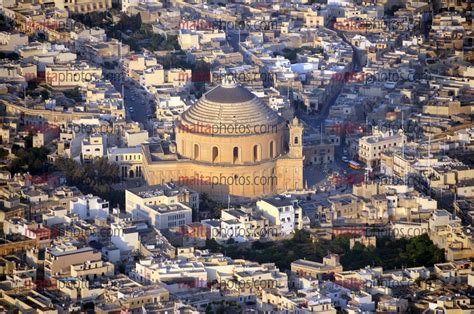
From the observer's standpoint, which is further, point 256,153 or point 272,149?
point 272,149

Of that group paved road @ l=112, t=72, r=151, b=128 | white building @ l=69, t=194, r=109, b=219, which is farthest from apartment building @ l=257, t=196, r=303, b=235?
paved road @ l=112, t=72, r=151, b=128

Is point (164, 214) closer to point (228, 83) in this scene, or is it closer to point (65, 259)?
point (65, 259)

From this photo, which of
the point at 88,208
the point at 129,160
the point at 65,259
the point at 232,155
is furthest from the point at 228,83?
the point at 65,259

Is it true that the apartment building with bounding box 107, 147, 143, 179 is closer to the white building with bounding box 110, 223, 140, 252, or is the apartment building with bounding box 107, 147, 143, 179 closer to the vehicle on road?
the vehicle on road

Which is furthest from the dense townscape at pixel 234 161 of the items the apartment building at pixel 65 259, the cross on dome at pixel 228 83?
the cross on dome at pixel 228 83

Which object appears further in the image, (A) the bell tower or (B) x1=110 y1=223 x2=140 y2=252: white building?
(A) the bell tower

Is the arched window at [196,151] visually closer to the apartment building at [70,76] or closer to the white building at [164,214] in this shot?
the white building at [164,214]
